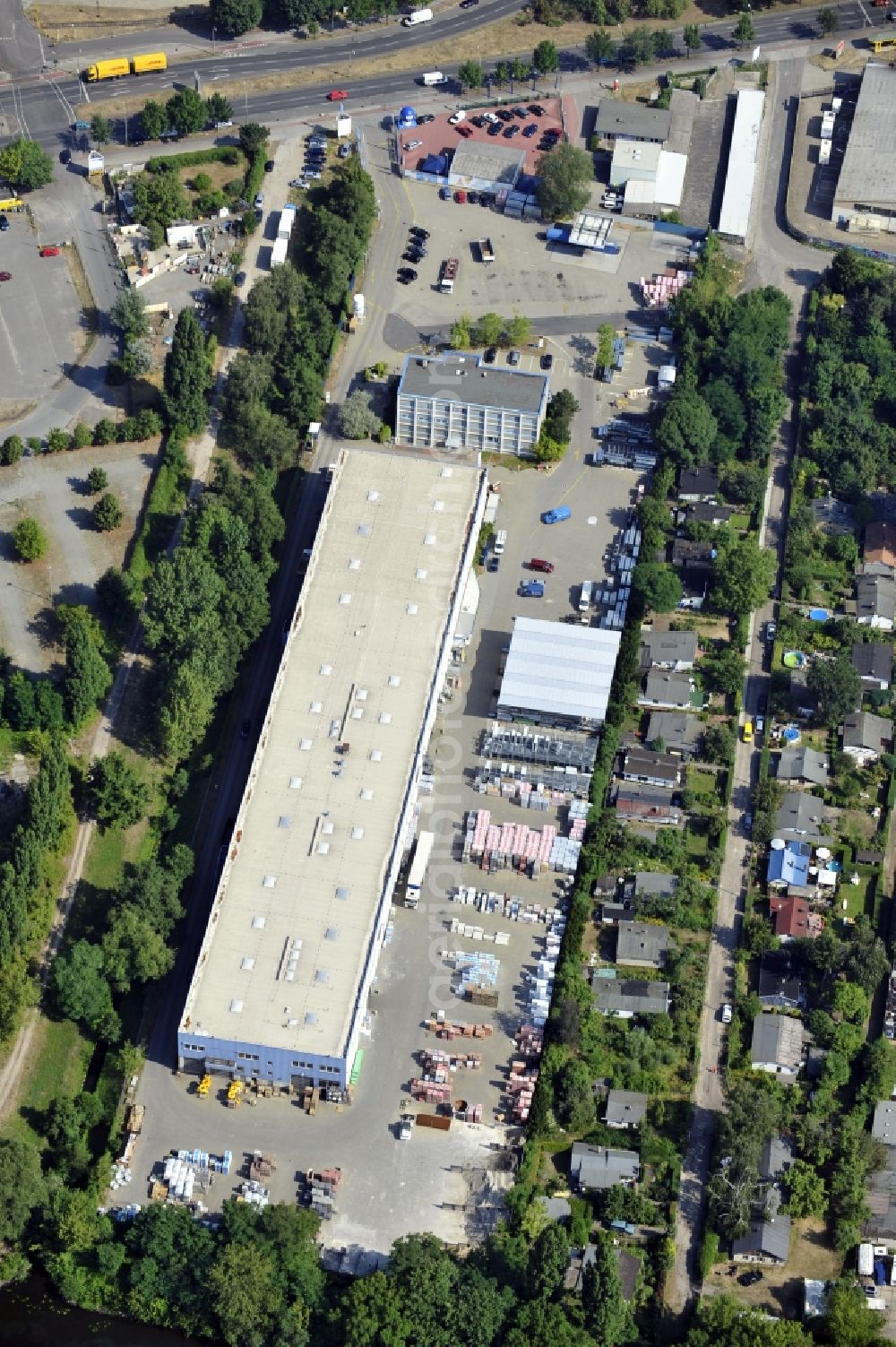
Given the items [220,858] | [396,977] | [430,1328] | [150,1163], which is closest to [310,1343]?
[430,1328]

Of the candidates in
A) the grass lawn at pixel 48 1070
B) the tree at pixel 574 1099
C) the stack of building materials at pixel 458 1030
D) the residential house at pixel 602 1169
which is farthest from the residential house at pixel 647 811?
the grass lawn at pixel 48 1070

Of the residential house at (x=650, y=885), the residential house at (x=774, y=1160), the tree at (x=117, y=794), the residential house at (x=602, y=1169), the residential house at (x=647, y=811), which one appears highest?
the tree at (x=117, y=794)

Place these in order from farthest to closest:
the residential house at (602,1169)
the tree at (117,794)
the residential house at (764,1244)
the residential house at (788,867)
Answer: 1. the tree at (117,794)
2. the residential house at (788,867)
3. the residential house at (602,1169)
4. the residential house at (764,1244)

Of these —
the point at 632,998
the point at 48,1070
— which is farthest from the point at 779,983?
the point at 48,1070

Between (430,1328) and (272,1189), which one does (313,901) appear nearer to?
(272,1189)

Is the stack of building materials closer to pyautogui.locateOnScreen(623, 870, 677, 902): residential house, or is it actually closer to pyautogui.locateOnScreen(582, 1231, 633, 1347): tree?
pyautogui.locateOnScreen(623, 870, 677, 902): residential house

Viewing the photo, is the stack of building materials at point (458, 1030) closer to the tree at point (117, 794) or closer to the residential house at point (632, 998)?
the residential house at point (632, 998)

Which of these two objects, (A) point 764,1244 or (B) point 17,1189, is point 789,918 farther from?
(B) point 17,1189
